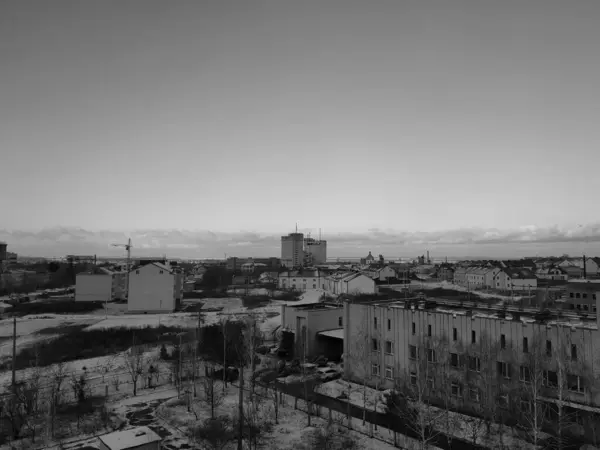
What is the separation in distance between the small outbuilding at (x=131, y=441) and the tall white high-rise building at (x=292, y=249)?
560 feet

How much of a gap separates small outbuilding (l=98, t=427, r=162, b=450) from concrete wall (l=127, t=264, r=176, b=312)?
43.5 m

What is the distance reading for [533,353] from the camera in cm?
1664

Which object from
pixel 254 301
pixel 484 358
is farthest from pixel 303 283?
pixel 484 358

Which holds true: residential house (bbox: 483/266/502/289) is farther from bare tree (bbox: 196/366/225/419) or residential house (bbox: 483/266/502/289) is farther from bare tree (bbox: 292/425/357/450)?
bare tree (bbox: 292/425/357/450)

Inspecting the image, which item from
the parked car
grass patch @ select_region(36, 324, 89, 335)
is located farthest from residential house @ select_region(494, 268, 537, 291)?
grass patch @ select_region(36, 324, 89, 335)

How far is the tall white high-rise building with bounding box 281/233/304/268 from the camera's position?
189 m

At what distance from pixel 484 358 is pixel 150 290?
48530 mm

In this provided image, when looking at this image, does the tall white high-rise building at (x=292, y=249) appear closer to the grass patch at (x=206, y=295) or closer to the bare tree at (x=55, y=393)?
the grass patch at (x=206, y=295)

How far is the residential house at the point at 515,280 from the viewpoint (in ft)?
260

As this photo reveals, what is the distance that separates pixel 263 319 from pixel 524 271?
60.5 m

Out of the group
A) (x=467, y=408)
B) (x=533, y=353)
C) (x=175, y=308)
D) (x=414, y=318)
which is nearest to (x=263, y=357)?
(x=414, y=318)

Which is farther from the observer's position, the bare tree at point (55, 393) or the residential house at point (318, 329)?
the residential house at point (318, 329)

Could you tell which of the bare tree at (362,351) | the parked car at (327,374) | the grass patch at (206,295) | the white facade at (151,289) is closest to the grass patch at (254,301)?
the grass patch at (206,295)

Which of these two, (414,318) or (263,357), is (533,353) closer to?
(414,318)
